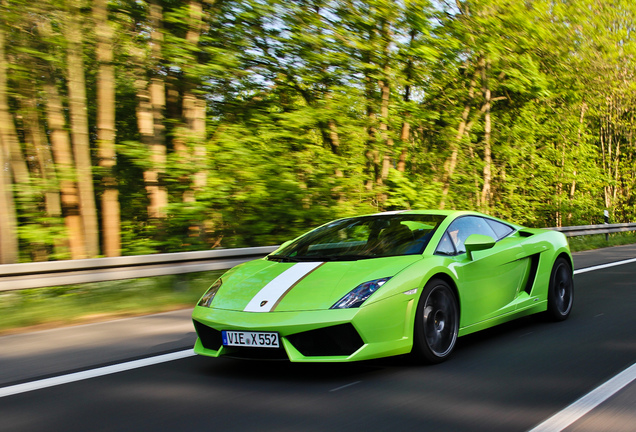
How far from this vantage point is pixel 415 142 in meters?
14.6

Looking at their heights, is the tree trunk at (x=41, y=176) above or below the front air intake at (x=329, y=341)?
above

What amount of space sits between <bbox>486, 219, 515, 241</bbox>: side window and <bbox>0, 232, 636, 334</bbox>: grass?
11.9 ft

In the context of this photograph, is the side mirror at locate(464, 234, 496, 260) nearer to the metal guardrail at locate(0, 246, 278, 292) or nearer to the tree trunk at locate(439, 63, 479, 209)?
the metal guardrail at locate(0, 246, 278, 292)

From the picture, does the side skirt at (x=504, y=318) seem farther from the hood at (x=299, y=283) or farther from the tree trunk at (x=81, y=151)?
the tree trunk at (x=81, y=151)

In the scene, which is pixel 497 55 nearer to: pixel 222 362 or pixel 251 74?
pixel 251 74

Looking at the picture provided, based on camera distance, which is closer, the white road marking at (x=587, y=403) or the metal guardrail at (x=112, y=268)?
the white road marking at (x=587, y=403)

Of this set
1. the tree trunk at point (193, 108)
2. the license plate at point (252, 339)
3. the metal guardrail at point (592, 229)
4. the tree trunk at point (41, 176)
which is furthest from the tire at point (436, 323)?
the metal guardrail at point (592, 229)

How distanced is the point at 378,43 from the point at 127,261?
6950 mm

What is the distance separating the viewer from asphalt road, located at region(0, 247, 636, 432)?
3.32 metres

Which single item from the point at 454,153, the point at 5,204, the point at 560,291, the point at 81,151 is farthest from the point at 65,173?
the point at 454,153

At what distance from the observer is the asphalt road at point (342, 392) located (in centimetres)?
332

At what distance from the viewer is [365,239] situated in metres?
5.10

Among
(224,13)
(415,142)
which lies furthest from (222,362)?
(415,142)

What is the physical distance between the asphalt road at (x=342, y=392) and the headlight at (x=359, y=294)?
49 cm
